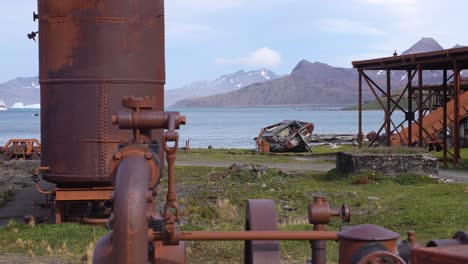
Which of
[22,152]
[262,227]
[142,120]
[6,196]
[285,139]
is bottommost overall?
[6,196]

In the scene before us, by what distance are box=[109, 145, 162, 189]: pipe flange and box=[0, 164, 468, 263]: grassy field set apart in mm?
Answer: 5575

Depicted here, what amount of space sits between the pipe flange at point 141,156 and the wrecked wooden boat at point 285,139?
35034 mm

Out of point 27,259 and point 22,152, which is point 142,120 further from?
point 22,152

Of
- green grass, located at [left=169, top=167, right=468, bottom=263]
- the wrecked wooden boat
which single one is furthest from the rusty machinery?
the wrecked wooden boat

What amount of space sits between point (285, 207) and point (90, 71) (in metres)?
6.18

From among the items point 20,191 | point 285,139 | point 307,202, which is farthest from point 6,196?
point 285,139

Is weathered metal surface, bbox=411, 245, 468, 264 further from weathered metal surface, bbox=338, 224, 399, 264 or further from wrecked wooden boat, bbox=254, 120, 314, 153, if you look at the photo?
wrecked wooden boat, bbox=254, 120, 314, 153

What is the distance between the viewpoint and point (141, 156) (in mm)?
4449

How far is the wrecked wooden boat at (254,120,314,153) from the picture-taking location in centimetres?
3988

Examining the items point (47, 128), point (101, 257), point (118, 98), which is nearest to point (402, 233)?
point (118, 98)

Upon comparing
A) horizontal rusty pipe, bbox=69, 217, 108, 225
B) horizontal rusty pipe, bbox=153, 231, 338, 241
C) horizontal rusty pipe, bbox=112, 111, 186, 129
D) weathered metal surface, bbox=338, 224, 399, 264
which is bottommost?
horizontal rusty pipe, bbox=69, 217, 108, 225

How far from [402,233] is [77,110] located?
6006mm

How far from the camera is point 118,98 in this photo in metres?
12.1

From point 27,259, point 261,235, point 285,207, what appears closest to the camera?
point 261,235
